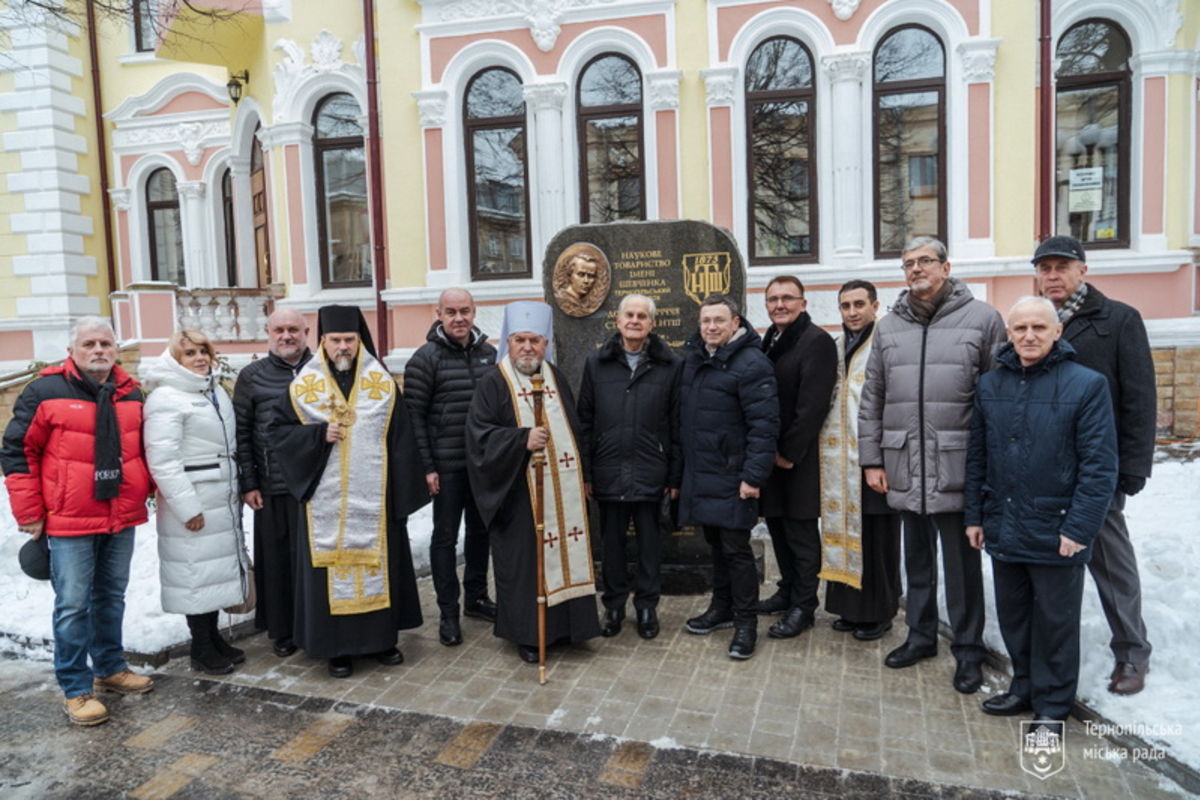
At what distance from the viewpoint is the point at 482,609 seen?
17.2 feet

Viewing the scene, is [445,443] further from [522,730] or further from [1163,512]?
[1163,512]

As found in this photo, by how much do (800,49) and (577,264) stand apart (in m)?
5.88

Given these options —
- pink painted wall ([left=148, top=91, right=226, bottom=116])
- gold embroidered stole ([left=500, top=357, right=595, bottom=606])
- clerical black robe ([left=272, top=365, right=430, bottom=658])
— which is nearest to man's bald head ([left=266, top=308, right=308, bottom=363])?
clerical black robe ([left=272, top=365, right=430, bottom=658])

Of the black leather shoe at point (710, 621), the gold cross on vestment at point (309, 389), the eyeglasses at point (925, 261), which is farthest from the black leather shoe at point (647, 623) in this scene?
the eyeglasses at point (925, 261)

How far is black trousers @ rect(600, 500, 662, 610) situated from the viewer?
475 cm

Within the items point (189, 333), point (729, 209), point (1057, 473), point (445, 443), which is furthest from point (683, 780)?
point (729, 209)

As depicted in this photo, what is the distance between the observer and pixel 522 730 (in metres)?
3.69

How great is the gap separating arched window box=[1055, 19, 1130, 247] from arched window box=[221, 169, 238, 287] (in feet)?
42.0

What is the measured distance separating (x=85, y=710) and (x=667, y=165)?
8372 millimetres

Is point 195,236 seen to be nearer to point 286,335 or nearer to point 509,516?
point 286,335

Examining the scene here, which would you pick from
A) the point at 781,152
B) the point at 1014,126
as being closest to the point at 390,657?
the point at 781,152

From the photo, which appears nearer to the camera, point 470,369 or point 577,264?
point 470,369

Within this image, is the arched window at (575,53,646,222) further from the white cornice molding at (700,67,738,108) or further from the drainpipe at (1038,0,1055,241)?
the drainpipe at (1038,0,1055,241)

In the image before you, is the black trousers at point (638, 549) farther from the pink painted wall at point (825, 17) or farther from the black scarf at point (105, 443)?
the pink painted wall at point (825, 17)
